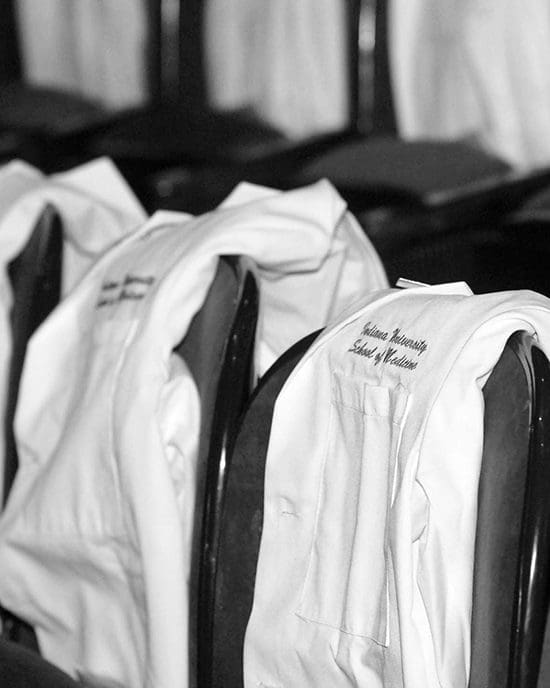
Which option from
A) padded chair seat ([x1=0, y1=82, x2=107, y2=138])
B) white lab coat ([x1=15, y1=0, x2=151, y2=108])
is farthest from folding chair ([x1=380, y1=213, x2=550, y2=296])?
Answer: white lab coat ([x1=15, y1=0, x2=151, y2=108])

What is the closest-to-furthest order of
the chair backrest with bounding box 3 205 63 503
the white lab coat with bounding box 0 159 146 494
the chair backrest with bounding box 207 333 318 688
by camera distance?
the chair backrest with bounding box 207 333 318 688 < the chair backrest with bounding box 3 205 63 503 < the white lab coat with bounding box 0 159 146 494

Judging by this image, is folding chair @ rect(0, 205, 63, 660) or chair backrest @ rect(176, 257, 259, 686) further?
folding chair @ rect(0, 205, 63, 660)

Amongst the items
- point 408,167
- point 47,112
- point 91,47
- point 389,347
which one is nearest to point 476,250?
point 408,167

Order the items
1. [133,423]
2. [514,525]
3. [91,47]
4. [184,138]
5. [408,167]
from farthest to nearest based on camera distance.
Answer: [91,47] → [184,138] → [408,167] → [133,423] → [514,525]

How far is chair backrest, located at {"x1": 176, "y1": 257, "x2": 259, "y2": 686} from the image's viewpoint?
107 cm

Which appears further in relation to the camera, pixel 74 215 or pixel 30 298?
pixel 74 215

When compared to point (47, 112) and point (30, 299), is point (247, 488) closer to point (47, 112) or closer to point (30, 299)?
point (30, 299)

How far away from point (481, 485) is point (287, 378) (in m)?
0.22

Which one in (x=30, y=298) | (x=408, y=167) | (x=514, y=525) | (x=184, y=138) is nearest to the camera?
(x=514, y=525)

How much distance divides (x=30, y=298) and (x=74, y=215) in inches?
7.6

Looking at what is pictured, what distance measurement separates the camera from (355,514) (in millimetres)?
971

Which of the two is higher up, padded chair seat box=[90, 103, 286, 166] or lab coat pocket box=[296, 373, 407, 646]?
lab coat pocket box=[296, 373, 407, 646]

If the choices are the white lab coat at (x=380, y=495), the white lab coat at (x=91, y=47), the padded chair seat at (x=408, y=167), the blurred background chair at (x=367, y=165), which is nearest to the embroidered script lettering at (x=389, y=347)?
the white lab coat at (x=380, y=495)

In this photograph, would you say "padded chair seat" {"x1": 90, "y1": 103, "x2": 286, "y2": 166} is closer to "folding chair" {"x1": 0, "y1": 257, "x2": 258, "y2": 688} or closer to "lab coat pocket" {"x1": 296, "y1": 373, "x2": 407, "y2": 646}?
"folding chair" {"x1": 0, "y1": 257, "x2": 258, "y2": 688}
